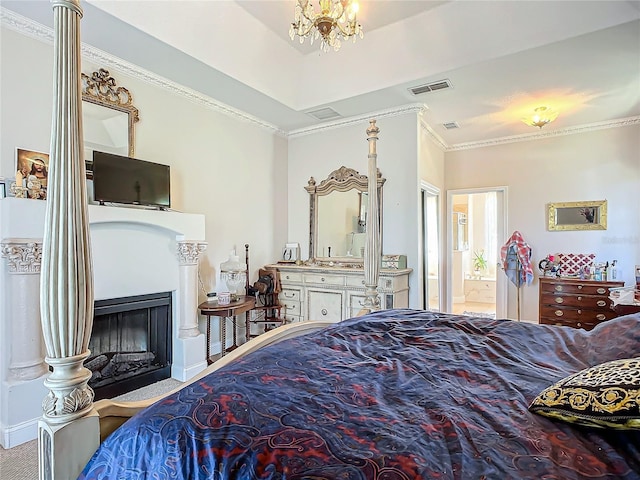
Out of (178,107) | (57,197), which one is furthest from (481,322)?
(178,107)

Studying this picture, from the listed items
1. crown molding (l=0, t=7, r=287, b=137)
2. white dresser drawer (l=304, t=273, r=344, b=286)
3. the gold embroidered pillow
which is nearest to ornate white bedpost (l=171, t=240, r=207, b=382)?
white dresser drawer (l=304, t=273, r=344, b=286)

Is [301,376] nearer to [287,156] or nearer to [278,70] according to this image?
[278,70]

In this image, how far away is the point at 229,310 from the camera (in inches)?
144

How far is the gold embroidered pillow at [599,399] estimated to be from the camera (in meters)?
0.86

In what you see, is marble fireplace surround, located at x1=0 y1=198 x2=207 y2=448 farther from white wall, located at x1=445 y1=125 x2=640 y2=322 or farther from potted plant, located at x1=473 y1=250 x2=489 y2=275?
potted plant, located at x1=473 y1=250 x2=489 y2=275

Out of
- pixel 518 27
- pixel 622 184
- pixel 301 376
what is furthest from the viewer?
pixel 622 184

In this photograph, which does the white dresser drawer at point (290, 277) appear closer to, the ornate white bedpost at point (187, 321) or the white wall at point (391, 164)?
the white wall at point (391, 164)

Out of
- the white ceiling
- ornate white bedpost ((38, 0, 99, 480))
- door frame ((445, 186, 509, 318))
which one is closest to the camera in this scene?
ornate white bedpost ((38, 0, 99, 480))

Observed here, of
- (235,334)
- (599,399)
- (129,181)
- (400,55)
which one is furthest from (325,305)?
(599,399)

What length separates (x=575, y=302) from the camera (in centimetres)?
462

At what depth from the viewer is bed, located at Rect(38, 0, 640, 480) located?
0.79 metres

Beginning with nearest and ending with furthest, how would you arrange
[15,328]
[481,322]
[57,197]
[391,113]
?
[57,197]
[481,322]
[15,328]
[391,113]

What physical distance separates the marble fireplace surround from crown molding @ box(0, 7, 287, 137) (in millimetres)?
1331

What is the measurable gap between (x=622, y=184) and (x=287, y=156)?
4.60 m
